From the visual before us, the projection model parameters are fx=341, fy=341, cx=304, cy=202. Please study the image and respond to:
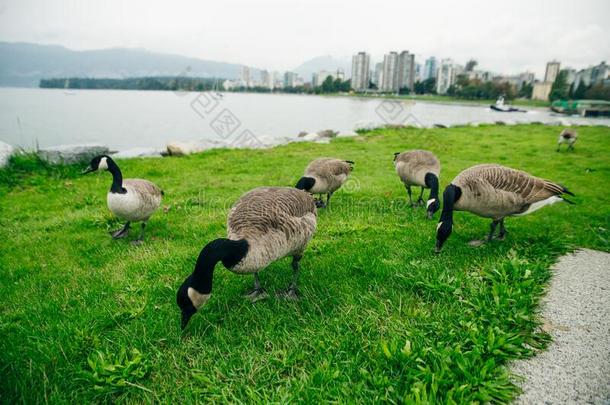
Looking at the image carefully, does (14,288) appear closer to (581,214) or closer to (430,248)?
(430,248)

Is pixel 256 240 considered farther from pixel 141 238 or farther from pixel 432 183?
pixel 432 183

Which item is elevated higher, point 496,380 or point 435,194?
point 435,194

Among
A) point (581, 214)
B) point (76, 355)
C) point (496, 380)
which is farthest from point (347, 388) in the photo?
point (581, 214)

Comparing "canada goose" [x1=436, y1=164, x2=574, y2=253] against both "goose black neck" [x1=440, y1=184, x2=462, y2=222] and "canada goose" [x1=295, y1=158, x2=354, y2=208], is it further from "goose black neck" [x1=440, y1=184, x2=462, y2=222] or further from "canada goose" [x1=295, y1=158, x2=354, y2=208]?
"canada goose" [x1=295, y1=158, x2=354, y2=208]

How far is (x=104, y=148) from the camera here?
13586 mm

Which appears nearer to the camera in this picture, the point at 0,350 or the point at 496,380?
the point at 496,380

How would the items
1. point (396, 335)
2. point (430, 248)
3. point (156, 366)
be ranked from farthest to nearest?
point (430, 248)
point (396, 335)
point (156, 366)

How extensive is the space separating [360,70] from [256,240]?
303ft

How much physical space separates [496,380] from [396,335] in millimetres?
1005

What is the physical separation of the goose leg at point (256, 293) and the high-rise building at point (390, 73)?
265 feet

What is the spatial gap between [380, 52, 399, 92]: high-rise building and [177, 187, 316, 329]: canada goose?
262 feet

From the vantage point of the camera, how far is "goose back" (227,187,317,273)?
4.10 meters

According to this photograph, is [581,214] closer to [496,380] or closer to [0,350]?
[496,380]

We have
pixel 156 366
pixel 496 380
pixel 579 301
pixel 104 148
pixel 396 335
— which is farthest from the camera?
pixel 104 148
